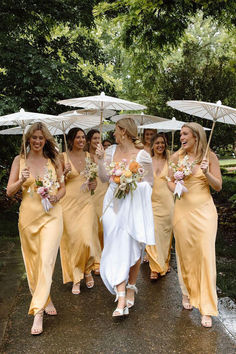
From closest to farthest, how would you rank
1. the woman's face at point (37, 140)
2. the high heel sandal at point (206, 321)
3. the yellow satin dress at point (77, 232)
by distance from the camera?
the high heel sandal at point (206, 321), the woman's face at point (37, 140), the yellow satin dress at point (77, 232)

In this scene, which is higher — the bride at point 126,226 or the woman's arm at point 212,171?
the woman's arm at point 212,171

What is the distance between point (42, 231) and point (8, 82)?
5.32 meters

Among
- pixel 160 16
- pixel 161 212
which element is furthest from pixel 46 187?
pixel 160 16

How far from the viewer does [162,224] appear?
20.8 feet

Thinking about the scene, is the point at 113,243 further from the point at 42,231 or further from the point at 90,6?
the point at 90,6

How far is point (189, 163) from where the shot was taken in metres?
4.62

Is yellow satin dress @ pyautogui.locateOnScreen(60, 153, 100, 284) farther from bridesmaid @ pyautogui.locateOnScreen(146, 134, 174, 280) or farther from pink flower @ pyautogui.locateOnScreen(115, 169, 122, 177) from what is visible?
pink flower @ pyautogui.locateOnScreen(115, 169, 122, 177)

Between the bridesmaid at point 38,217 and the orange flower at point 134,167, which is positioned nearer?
the bridesmaid at point 38,217

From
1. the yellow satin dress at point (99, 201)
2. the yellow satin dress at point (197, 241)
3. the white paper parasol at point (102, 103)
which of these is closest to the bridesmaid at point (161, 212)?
the yellow satin dress at point (99, 201)

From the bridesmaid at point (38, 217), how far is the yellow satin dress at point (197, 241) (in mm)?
1609

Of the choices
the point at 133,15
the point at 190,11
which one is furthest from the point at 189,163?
the point at 190,11

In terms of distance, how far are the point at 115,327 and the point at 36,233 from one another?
1.46m

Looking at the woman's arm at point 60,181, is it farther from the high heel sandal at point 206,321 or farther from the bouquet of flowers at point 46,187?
the high heel sandal at point 206,321

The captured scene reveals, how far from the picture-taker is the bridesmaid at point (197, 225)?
175 inches
